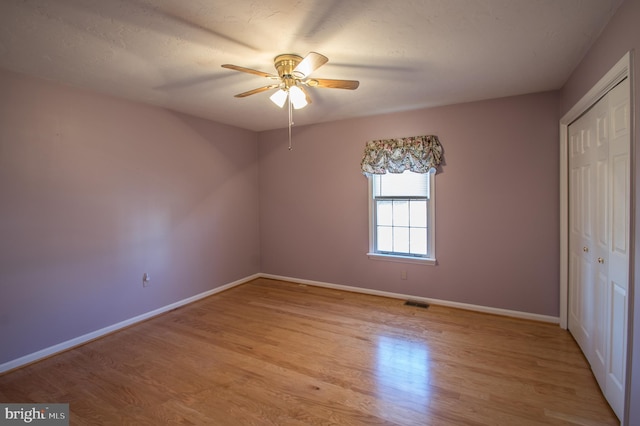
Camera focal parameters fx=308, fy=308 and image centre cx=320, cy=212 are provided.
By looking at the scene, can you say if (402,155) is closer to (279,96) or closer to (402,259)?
(402,259)

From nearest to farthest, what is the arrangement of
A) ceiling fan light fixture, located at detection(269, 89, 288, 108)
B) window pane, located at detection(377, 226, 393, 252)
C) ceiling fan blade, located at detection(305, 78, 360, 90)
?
ceiling fan blade, located at detection(305, 78, 360, 90), ceiling fan light fixture, located at detection(269, 89, 288, 108), window pane, located at detection(377, 226, 393, 252)

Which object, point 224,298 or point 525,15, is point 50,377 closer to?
point 224,298

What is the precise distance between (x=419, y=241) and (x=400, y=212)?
18.0 inches

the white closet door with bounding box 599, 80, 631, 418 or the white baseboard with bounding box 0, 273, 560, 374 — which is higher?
the white closet door with bounding box 599, 80, 631, 418

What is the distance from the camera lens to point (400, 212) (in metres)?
4.18

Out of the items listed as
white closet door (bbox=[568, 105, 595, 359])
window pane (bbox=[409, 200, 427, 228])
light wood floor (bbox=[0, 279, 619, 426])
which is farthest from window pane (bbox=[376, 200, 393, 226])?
white closet door (bbox=[568, 105, 595, 359])

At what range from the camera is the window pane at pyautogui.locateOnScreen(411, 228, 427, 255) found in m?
4.03

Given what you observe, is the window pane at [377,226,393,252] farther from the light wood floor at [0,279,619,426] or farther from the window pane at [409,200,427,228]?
the light wood floor at [0,279,619,426]

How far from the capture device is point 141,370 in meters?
2.52

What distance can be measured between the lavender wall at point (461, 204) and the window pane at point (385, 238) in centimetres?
20

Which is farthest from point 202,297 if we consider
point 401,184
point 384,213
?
point 401,184

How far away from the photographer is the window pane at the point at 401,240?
4.16 meters

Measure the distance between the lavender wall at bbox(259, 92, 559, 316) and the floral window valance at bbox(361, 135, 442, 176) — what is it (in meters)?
0.13

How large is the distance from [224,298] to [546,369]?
3615 millimetres
